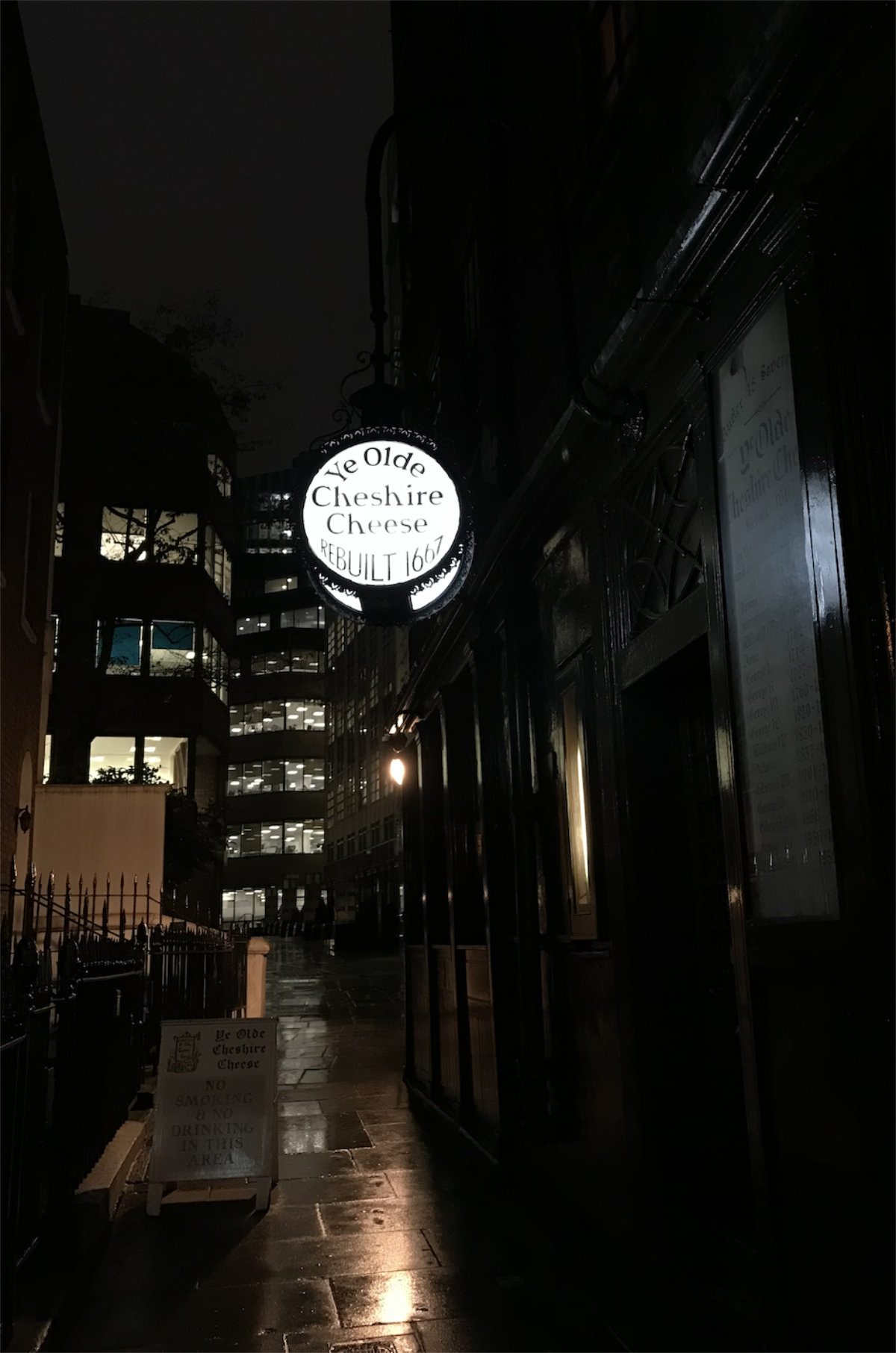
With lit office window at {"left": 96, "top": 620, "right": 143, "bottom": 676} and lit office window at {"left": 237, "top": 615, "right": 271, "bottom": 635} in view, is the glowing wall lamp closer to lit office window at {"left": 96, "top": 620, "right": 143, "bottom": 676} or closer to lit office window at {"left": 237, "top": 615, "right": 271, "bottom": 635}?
lit office window at {"left": 96, "top": 620, "right": 143, "bottom": 676}

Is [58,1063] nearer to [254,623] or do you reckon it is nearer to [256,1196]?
[256,1196]

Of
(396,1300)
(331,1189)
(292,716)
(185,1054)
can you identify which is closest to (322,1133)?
(331,1189)

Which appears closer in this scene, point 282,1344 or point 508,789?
point 282,1344

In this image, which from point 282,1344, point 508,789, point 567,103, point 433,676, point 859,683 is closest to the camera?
point 859,683

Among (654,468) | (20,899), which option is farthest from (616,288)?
(20,899)

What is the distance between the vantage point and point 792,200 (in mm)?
3809

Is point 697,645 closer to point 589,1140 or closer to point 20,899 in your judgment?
point 589,1140

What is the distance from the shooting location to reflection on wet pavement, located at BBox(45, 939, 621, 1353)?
16.0ft

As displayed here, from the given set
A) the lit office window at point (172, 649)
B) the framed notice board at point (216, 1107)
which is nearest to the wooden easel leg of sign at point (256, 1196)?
the framed notice board at point (216, 1107)

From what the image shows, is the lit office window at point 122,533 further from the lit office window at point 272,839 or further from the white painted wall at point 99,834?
the lit office window at point 272,839

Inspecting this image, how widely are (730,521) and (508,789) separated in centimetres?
425

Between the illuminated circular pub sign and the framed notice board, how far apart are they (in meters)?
3.11

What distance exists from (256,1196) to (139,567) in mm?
33140

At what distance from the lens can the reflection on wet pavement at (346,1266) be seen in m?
4.87
